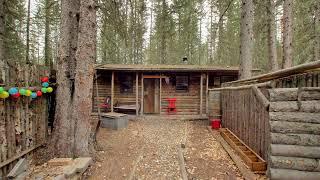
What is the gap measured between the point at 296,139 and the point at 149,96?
10.8 m

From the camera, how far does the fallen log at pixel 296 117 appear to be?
3586 mm

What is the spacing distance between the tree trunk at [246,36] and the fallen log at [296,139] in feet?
20.4

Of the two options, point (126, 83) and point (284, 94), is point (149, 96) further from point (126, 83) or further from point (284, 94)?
point (284, 94)

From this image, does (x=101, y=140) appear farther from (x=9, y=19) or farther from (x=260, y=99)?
(x=9, y=19)

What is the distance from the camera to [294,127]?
3.68 metres

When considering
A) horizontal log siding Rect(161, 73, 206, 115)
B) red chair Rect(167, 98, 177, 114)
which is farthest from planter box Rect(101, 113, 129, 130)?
horizontal log siding Rect(161, 73, 206, 115)

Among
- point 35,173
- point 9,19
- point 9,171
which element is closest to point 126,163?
point 35,173

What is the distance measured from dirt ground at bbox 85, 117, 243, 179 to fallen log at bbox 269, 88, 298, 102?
1.77 m

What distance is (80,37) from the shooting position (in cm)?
502

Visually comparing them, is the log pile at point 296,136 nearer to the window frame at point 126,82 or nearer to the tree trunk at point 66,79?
the tree trunk at point 66,79

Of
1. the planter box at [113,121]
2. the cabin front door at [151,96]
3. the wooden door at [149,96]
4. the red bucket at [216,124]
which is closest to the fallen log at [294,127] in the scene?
the red bucket at [216,124]

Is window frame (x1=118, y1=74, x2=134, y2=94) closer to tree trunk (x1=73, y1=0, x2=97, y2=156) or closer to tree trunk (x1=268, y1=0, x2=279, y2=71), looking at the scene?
tree trunk (x1=268, y1=0, x2=279, y2=71)

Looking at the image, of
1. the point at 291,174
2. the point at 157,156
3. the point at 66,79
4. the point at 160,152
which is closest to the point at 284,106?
the point at 291,174

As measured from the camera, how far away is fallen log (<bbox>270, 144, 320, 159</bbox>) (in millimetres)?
3498
